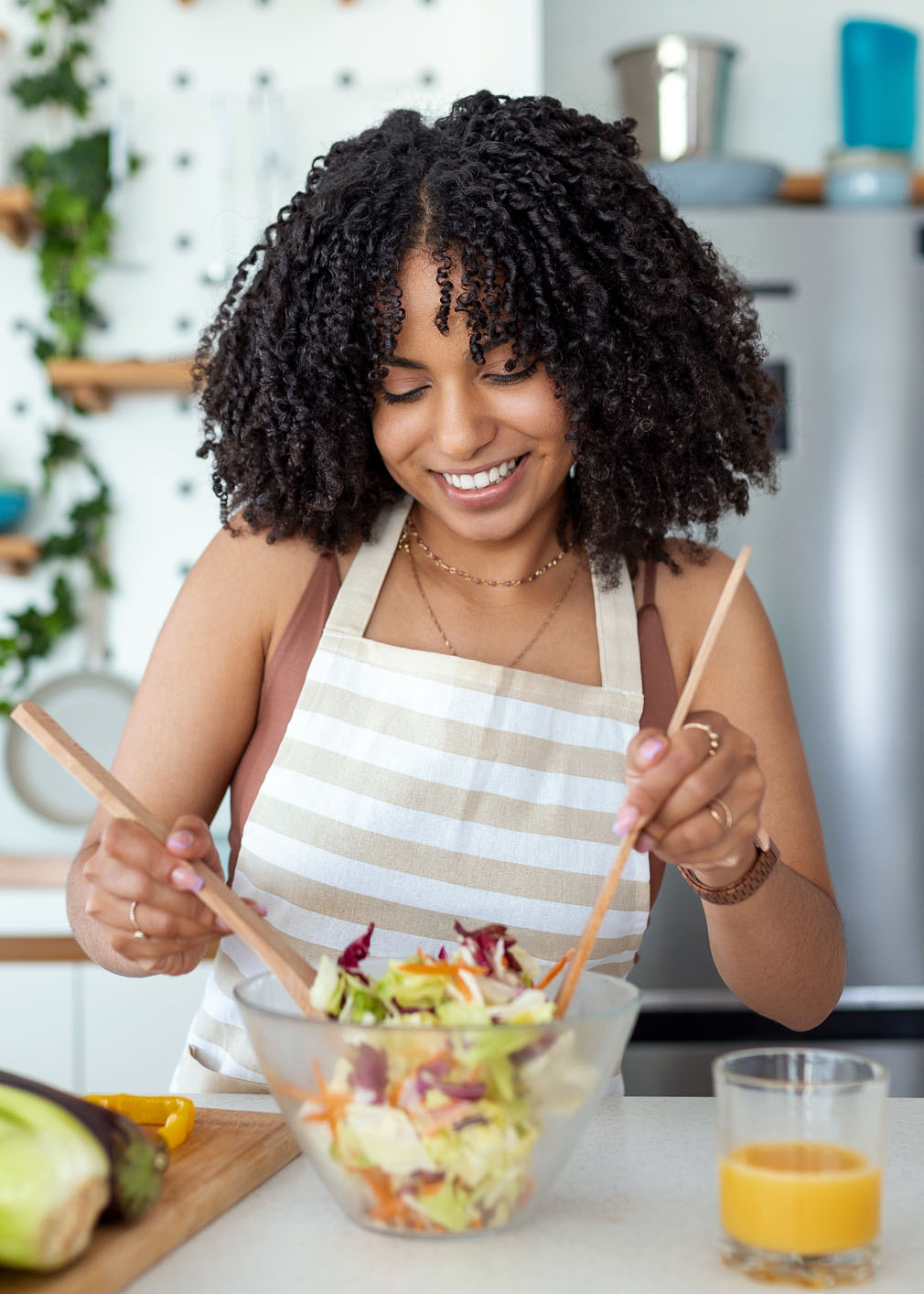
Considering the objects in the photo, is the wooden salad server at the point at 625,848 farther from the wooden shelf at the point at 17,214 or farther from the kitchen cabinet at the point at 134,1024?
the wooden shelf at the point at 17,214

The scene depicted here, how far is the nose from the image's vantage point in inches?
45.8

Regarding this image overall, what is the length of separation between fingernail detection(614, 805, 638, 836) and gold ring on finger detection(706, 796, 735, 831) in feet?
0.25

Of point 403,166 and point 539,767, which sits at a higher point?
point 403,166

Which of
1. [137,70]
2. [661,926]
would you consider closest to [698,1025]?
[661,926]

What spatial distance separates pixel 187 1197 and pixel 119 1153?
0.08 metres

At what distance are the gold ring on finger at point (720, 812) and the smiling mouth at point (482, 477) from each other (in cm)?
45

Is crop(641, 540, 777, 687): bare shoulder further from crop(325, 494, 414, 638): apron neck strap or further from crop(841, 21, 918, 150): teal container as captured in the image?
crop(841, 21, 918, 150): teal container

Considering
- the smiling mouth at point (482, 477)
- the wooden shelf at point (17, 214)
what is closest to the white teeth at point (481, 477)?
the smiling mouth at point (482, 477)

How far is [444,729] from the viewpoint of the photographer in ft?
4.28

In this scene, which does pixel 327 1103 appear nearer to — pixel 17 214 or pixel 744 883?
pixel 744 883

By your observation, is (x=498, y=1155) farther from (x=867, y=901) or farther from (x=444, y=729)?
(x=867, y=901)

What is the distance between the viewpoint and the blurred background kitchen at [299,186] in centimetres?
236

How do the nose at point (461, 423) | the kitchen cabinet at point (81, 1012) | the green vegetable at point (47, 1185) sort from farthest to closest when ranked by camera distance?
the kitchen cabinet at point (81, 1012), the nose at point (461, 423), the green vegetable at point (47, 1185)

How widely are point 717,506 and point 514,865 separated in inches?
17.3
